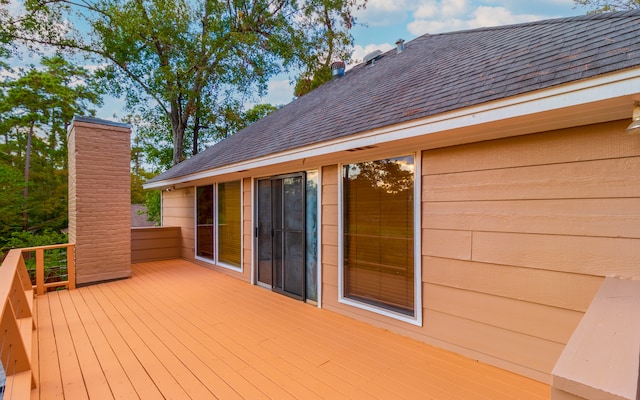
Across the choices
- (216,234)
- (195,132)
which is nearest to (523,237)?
(216,234)

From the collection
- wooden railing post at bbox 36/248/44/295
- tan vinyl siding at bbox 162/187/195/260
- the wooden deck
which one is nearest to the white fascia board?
the wooden deck

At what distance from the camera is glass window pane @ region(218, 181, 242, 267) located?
595cm

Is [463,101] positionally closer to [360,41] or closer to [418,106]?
[418,106]

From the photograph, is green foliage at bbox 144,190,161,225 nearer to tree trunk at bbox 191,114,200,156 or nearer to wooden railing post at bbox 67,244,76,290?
tree trunk at bbox 191,114,200,156

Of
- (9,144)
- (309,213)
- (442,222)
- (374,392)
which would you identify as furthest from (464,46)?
(9,144)

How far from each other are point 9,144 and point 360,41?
15681 mm

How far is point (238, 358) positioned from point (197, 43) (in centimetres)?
1430

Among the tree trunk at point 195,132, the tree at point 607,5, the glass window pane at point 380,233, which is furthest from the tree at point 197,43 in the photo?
the glass window pane at point 380,233

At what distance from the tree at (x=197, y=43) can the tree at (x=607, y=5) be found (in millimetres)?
8456

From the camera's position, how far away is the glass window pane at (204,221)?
6903mm

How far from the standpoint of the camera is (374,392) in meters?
2.24

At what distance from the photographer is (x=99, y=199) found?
549 centimetres

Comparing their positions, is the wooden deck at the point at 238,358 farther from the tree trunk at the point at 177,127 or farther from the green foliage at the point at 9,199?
the tree trunk at the point at 177,127

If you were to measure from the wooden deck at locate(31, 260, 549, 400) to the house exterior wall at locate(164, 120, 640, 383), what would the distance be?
0.26m
